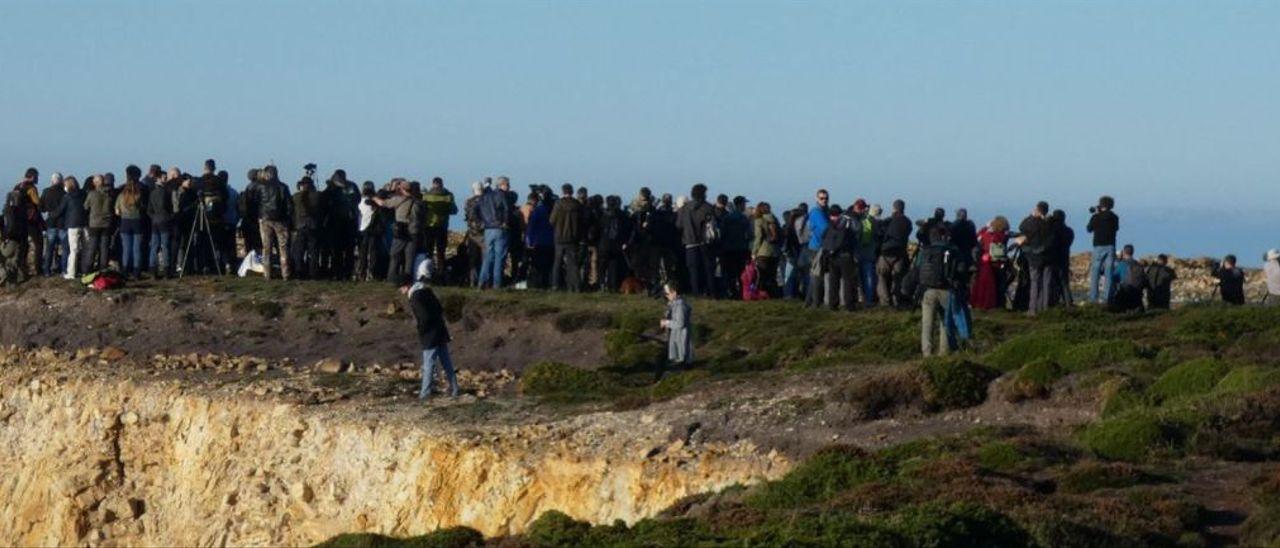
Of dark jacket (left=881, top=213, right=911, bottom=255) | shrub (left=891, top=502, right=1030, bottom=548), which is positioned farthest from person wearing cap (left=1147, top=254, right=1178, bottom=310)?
shrub (left=891, top=502, right=1030, bottom=548)

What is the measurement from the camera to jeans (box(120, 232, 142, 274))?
151 ft

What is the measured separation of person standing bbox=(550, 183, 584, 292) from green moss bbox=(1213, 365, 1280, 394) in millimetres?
15824

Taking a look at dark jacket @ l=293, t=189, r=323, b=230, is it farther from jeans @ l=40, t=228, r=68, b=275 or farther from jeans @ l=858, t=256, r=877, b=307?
jeans @ l=858, t=256, r=877, b=307

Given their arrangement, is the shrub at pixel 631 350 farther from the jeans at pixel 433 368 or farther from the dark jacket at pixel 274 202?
the dark jacket at pixel 274 202

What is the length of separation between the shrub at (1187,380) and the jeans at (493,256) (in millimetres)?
16233

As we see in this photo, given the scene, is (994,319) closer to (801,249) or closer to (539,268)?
(801,249)

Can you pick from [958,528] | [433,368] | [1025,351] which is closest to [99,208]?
[433,368]

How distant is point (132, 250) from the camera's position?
151ft

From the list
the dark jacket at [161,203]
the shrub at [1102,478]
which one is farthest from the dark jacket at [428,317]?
the dark jacket at [161,203]

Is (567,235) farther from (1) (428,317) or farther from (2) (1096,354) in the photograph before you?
(2) (1096,354)

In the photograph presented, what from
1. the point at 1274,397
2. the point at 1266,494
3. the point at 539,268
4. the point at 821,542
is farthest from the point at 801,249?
the point at 821,542

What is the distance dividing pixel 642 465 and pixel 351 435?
→ 621 cm

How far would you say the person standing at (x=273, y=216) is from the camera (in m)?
45.1

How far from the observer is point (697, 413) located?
105ft
